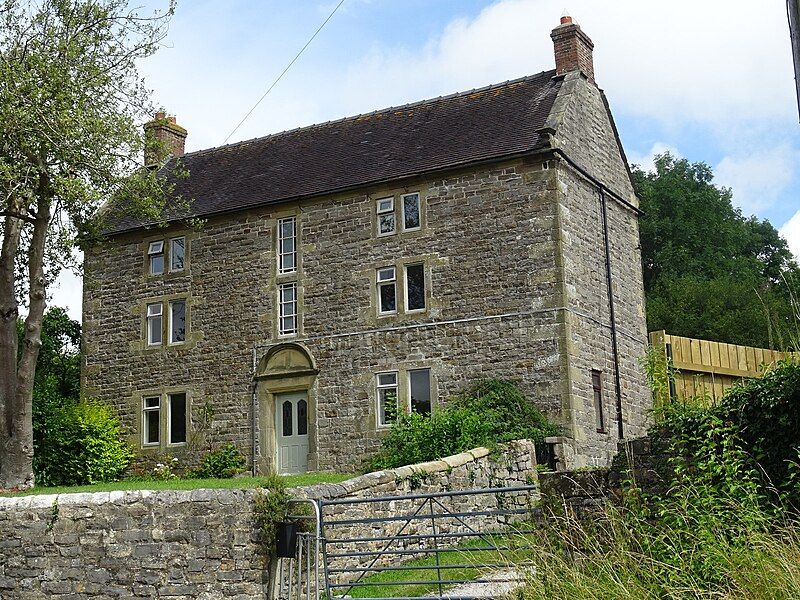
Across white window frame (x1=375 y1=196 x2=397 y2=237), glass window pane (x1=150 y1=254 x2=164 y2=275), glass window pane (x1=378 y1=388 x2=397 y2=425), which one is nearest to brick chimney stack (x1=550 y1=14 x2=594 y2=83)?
white window frame (x1=375 y1=196 x2=397 y2=237)

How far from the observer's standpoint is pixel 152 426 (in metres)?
26.1

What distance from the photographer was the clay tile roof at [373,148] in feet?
76.3

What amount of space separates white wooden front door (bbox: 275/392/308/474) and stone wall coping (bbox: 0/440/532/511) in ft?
26.8

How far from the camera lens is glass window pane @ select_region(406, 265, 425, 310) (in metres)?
22.9

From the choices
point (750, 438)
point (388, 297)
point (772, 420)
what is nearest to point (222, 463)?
point (388, 297)

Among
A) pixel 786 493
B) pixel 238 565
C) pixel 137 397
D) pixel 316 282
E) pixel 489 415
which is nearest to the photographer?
pixel 786 493

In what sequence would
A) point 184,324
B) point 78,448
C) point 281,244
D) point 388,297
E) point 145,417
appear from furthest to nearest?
point 145,417
point 184,324
point 281,244
point 78,448
point 388,297

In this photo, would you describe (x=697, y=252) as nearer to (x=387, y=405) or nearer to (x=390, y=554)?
(x=387, y=405)

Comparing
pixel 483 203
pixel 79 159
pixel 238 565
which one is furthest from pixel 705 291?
pixel 238 565

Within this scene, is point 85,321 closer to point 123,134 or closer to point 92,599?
point 123,134

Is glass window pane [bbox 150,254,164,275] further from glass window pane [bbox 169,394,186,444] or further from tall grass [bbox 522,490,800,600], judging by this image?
tall grass [bbox 522,490,800,600]

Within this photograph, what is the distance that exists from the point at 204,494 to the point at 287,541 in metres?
1.43

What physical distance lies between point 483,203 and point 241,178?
781 cm

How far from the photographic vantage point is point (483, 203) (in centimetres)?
2245
